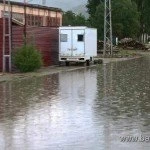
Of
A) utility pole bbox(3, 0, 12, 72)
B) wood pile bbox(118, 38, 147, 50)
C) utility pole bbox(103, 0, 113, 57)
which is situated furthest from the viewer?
wood pile bbox(118, 38, 147, 50)

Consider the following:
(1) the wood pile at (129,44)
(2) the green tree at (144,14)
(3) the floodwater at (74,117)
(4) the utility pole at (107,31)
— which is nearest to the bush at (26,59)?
(3) the floodwater at (74,117)

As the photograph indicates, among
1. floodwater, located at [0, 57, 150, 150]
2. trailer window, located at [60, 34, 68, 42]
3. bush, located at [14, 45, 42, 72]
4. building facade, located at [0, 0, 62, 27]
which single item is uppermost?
building facade, located at [0, 0, 62, 27]

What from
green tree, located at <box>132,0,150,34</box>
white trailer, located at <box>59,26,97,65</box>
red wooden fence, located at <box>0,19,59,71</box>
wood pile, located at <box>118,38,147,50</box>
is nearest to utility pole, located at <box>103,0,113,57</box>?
white trailer, located at <box>59,26,97,65</box>

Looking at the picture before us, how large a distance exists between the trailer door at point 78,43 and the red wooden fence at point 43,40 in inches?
52.1

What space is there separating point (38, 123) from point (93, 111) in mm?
2306

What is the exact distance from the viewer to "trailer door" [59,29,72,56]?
36.9 metres

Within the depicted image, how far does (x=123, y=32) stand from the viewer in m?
78.2

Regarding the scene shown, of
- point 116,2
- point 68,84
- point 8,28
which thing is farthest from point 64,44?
point 116,2

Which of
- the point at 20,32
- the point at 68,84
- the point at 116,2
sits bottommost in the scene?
the point at 68,84

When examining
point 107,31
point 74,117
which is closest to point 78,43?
point 74,117

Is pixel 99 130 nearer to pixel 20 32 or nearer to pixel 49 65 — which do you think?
pixel 20 32

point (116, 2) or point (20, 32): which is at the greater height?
point (116, 2)

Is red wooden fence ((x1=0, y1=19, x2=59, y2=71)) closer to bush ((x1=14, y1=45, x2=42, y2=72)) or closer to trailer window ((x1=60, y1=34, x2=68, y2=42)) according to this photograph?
trailer window ((x1=60, y1=34, x2=68, y2=42))

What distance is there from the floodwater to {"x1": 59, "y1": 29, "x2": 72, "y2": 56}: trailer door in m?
15.3
